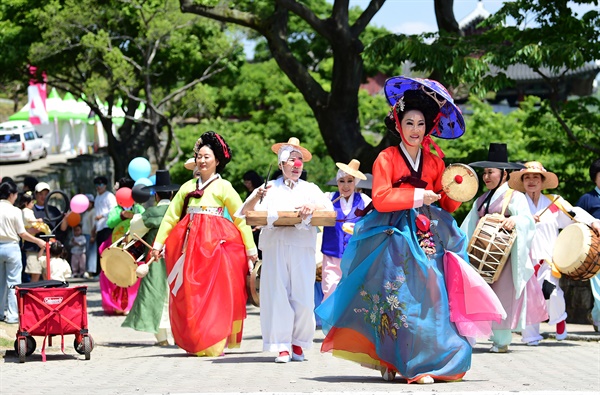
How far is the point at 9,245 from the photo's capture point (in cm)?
1375

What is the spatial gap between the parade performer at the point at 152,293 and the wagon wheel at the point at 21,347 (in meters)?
1.95

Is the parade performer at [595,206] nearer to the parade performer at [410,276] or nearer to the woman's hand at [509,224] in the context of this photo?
the woman's hand at [509,224]

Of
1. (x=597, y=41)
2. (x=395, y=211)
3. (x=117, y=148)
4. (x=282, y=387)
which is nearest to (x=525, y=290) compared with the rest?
(x=395, y=211)

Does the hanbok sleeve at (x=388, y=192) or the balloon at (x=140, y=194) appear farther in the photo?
the balloon at (x=140, y=194)

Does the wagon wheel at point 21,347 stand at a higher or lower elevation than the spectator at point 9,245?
lower

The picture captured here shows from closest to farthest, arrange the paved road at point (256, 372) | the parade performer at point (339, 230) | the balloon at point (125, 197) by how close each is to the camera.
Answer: the paved road at point (256, 372), the parade performer at point (339, 230), the balloon at point (125, 197)

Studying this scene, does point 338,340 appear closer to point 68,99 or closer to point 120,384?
point 120,384

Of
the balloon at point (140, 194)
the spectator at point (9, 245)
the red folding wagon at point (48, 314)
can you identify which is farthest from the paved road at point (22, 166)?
the red folding wagon at point (48, 314)

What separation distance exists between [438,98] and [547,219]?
15.2 ft

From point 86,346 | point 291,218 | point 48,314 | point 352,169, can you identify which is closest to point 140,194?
point 352,169

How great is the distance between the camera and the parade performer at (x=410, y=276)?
27.6ft

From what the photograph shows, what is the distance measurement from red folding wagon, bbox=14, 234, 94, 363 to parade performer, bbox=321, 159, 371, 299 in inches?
115

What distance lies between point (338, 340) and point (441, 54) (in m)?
8.04

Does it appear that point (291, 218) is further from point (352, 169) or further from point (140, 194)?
point (140, 194)
